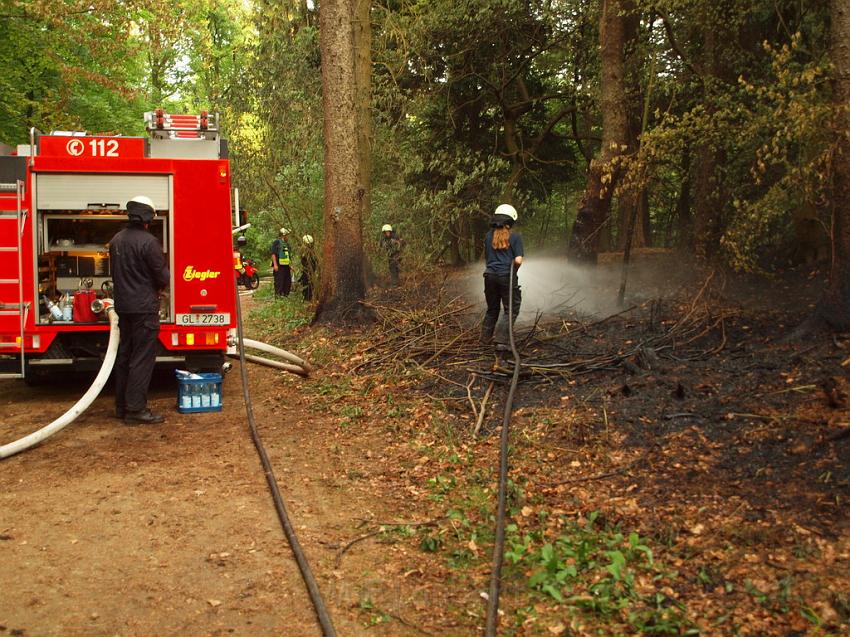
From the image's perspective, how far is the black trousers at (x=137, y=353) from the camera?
8.12m

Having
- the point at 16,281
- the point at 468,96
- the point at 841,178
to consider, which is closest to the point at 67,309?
the point at 16,281

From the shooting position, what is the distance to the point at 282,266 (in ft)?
71.4

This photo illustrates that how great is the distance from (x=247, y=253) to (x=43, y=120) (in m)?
24.1

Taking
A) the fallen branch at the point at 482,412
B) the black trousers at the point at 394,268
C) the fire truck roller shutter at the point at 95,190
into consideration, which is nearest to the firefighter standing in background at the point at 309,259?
the black trousers at the point at 394,268

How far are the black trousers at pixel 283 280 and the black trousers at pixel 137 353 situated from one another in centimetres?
1358

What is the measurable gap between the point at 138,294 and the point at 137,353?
602 millimetres

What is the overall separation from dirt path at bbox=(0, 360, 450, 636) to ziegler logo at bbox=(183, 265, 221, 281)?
65.9 inches

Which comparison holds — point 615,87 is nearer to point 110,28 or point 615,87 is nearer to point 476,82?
point 476,82

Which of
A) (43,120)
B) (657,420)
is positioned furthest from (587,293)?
(43,120)

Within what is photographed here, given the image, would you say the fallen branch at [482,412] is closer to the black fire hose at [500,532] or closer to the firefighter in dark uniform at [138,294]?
the black fire hose at [500,532]

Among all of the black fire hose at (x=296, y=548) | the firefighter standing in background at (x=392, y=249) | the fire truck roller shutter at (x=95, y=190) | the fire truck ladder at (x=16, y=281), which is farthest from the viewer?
the firefighter standing in background at (x=392, y=249)

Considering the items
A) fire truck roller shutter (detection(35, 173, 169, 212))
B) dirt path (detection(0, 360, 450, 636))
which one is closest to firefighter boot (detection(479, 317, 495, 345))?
dirt path (detection(0, 360, 450, 636))

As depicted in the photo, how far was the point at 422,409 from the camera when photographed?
837 centimetres

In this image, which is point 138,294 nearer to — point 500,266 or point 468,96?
point 500,266
